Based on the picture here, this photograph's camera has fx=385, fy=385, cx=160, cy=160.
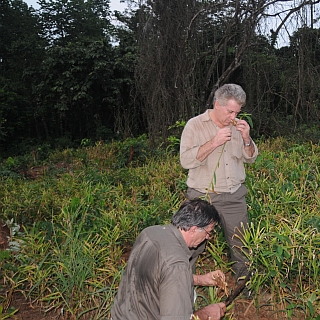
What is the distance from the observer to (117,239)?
3.51 m

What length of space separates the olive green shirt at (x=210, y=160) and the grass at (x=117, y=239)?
0.36 metres

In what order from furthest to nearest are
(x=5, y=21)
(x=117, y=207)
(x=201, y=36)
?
(x=5, y=21) < (x=201, y=36) < (x=117, y=207)

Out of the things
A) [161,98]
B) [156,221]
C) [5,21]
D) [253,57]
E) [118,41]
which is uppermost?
[5,21]

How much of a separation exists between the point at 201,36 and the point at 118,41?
23.4 feet

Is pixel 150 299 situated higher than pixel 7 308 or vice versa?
pixel 150 299

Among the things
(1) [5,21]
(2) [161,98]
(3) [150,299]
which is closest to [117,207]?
(3) [150,299]

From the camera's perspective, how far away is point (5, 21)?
16.4 metres

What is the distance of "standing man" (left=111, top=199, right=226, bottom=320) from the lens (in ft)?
4.87

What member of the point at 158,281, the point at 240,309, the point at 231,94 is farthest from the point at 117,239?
the point at 158,281

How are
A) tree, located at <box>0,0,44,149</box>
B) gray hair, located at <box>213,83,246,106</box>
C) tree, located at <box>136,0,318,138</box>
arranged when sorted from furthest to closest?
tree, located at <box>0,0,44,149</box> < tree, located at <box>136,0,318,138</box> < gray hair, located at <box>213,83,246,106</box>

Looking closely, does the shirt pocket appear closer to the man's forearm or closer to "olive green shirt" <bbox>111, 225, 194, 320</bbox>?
the man's forearm

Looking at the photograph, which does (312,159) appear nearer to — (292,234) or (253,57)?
(292,234)

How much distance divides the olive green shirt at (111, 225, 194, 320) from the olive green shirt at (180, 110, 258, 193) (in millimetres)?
1015

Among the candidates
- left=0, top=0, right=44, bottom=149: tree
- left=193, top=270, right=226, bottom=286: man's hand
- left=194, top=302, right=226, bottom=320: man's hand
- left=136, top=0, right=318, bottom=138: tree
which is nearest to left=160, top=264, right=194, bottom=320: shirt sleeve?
left=194, top=302, right=226, bottom=320: man's hand
